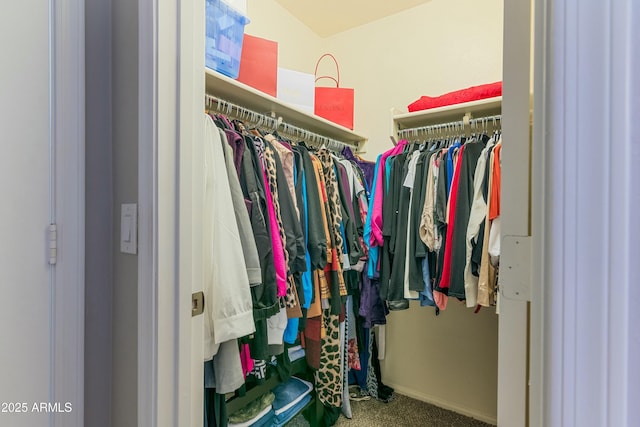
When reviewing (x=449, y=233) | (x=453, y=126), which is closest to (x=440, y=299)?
(x=449, y=233)

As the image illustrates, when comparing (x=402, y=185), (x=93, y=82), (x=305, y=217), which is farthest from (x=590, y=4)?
(x=402, y=185)

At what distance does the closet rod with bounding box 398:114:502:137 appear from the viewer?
1761 mm

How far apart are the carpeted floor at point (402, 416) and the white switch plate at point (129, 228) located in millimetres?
1697

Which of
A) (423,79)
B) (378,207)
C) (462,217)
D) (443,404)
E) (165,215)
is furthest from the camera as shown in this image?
(423,79)

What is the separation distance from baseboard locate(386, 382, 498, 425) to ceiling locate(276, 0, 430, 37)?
2.66m

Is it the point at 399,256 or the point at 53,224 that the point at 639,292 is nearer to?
the point at 53,224

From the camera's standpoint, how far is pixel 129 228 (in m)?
0.75

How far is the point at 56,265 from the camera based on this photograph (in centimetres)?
73

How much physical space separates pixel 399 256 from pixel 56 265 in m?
1.45

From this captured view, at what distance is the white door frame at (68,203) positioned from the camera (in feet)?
2.39

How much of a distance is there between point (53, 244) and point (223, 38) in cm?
95

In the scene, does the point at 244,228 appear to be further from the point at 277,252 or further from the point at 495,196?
the point at 495,196

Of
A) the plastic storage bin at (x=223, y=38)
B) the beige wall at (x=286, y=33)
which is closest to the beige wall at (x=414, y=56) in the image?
the beige wall at (x=286, y=33)

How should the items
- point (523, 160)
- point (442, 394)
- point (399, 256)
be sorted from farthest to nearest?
point (442, 394) < point (399, 256) < point (523, 160)
